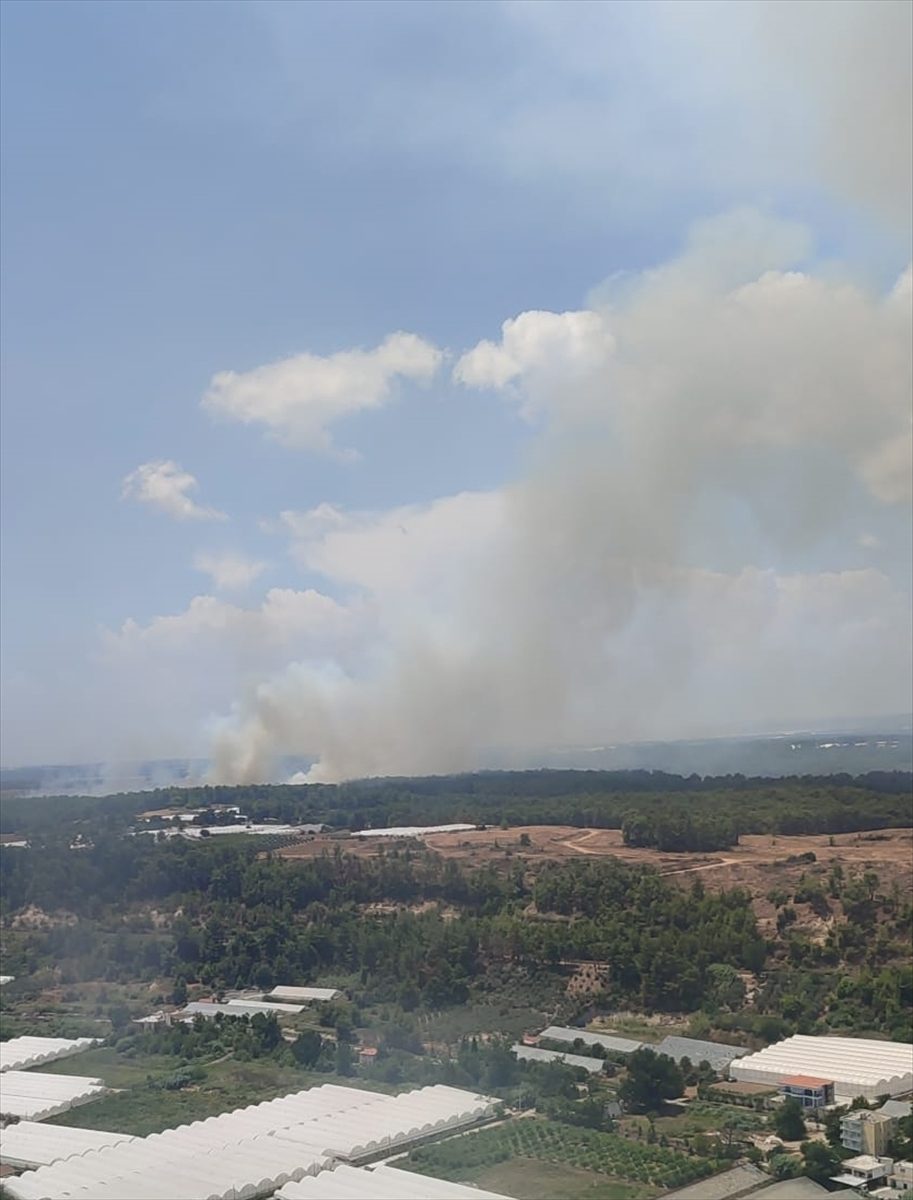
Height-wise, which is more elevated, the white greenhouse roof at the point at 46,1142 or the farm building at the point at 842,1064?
the farm building at the point at 842,1064

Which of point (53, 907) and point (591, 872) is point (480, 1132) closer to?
point (591, 872)

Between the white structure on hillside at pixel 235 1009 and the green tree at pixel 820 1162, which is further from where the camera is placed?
the white structure on hillside at pixel 235 1009

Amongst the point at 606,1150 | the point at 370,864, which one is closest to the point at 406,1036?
the point at 606,1150

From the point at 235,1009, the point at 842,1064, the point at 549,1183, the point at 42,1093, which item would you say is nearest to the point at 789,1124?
the point at 842,1064

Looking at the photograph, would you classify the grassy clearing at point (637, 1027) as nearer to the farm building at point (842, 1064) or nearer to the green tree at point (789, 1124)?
the farm building at point (842, 1064)

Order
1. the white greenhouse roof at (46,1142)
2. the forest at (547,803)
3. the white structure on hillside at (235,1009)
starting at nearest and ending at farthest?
the white greenhouse roof at (46,1142)
the white structure on hillside at (235,1009)
the forest at (547,803)

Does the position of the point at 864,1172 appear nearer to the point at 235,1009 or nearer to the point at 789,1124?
the point at 789,1124

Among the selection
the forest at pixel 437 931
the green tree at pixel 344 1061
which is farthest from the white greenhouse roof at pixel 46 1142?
the forest at pixel 437 931
